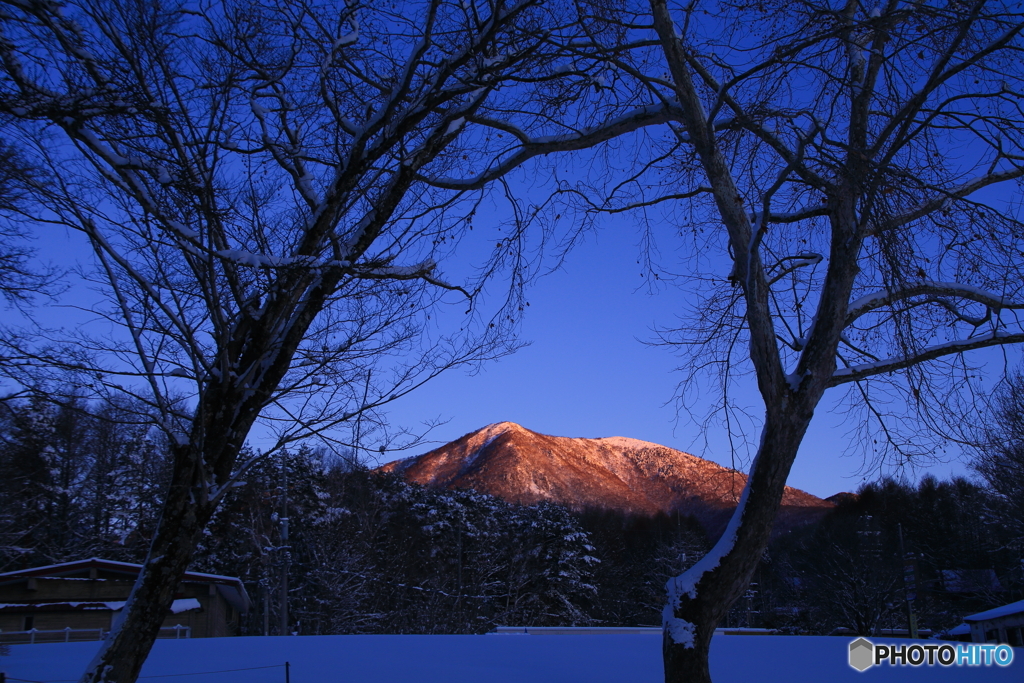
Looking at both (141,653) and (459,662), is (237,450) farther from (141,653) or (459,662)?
(459,662)

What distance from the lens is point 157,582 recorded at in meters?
3.43

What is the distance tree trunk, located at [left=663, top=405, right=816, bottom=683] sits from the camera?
Result: 4.34 m

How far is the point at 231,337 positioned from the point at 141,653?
5.77 ft

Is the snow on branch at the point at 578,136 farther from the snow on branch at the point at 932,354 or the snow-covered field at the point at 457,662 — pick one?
the snow-covered field at the point at 457,662

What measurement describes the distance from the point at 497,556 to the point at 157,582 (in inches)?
1231

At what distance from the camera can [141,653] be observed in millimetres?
3316

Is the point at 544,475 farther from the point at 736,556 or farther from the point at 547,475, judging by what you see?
the point at 736,556

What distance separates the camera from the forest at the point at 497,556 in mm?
21828

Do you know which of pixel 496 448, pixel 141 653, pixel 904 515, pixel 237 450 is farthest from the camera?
pixel 496 448

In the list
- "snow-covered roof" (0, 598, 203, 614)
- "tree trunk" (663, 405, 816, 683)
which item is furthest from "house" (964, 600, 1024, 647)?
"snow-covered roof" (0, 598, 203, 614)

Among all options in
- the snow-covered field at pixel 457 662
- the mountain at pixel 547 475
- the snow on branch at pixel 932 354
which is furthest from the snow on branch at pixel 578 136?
the mountain at pixel 547 475

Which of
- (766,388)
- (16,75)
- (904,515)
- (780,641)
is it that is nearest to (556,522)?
(904,515)

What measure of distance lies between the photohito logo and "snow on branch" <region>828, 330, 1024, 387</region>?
2.31 metres

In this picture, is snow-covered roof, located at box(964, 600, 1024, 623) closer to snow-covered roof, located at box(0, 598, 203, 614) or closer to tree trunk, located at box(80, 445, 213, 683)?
tree trunk, located at box(80, 445, 213, 683)
